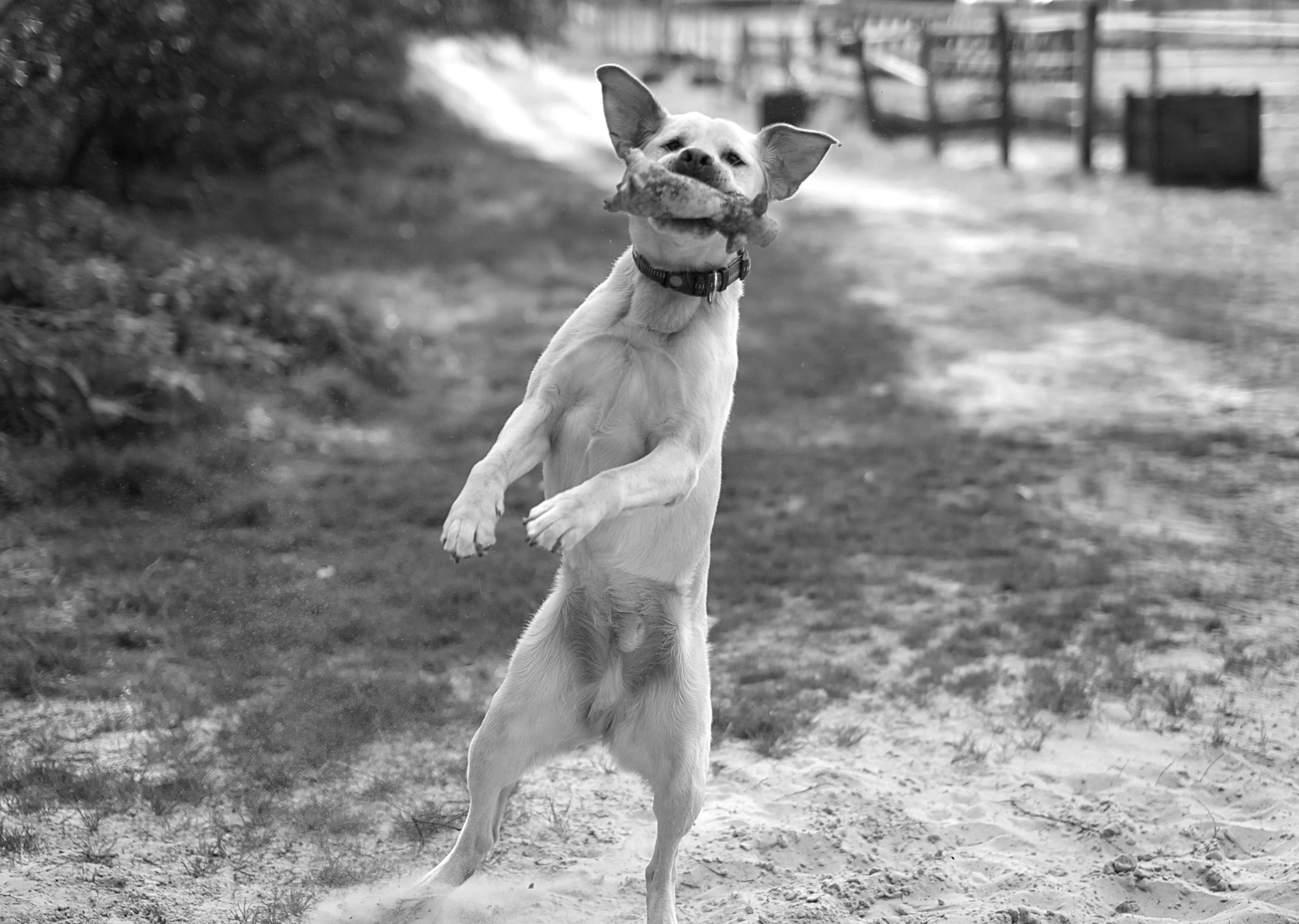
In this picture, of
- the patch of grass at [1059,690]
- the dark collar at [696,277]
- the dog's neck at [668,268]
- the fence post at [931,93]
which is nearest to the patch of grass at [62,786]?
the dog's neck at [668,268]

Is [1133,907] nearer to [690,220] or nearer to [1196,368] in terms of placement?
[690,220]

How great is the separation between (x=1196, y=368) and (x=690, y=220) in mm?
7616

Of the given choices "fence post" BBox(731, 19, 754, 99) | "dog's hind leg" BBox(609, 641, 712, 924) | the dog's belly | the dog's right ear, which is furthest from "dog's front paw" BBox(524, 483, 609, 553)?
"fence post" BBox(731, 19, 754, 99)

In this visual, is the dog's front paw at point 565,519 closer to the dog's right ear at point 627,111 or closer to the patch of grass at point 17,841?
the dog's right ear at point 627,111

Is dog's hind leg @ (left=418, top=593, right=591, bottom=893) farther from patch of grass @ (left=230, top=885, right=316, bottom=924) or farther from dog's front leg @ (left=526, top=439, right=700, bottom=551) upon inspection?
dog's front leg @ (left=526, top=439, right=700, bottom=551)

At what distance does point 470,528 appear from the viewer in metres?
3.55

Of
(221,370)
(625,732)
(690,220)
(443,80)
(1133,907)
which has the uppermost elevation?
(443,80)

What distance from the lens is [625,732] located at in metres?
4.01

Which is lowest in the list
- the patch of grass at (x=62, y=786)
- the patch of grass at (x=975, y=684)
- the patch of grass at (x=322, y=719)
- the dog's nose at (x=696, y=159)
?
the patch of grass at (x=975, y=684)

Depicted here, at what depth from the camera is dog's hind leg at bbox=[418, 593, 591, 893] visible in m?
3.93

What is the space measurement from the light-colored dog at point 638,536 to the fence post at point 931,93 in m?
16.3

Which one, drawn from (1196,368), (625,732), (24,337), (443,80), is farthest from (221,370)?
(443,80)

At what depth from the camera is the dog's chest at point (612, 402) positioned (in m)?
3.99

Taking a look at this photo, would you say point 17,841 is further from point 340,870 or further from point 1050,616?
point 1050,616
